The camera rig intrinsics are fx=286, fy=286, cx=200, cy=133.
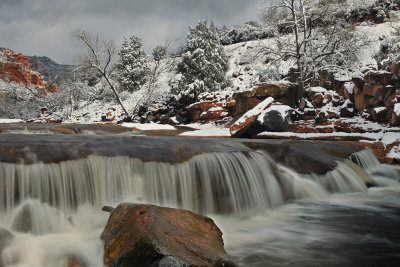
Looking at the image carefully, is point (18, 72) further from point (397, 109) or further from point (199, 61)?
point (397, 109)

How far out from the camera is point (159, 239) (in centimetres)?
244

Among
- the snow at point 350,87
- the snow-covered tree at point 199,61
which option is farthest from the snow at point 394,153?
the snow-covered tree at point 199,61

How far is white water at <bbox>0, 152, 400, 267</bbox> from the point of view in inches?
139

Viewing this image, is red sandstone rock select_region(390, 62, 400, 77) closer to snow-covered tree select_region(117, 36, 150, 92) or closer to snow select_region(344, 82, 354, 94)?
snow select_region(344, 82, 354, 94)

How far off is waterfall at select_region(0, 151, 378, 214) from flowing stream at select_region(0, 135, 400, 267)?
16 mm

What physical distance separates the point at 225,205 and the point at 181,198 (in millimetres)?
815

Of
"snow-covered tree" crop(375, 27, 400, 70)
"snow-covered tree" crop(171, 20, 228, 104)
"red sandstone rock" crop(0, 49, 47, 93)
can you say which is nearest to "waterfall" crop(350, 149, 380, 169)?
"snow-covered tree" crop(375, 27, 400, 70)

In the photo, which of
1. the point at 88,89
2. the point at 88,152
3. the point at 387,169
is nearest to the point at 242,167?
the point at 88,152

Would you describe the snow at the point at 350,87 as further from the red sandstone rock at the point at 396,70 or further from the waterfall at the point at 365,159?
the waterfall at the point at 365,159

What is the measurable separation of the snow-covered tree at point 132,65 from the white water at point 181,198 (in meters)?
29.5

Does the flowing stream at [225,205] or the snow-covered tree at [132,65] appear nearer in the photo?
the flowing stream at [225,205]

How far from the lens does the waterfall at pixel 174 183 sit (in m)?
4.29

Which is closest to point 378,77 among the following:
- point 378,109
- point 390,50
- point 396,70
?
point 396,70

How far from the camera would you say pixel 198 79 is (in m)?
24.2
